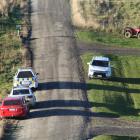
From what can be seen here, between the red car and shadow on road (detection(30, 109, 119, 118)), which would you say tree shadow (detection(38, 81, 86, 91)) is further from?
the red car

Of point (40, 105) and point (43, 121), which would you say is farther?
point (40, 105)

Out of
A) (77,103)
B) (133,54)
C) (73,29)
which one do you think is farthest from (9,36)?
(77,103)

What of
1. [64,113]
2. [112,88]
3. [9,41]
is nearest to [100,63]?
[112,88]

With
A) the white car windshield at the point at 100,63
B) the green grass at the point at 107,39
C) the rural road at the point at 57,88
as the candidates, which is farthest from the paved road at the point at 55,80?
the white car windshield at the point at 100,63

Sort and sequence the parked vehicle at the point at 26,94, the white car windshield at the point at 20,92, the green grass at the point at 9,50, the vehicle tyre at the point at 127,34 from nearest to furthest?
the parked vehicle at the point at 26,94
the white car windshield at the point at 20,92
the green grass at the point at 9,50
the vehicle tyre at the point at 127,34

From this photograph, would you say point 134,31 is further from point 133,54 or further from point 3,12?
point 3,12

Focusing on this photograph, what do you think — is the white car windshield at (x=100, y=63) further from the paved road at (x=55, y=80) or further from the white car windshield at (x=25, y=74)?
the white car windshield at (x=25, y=74)
